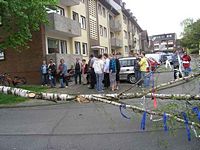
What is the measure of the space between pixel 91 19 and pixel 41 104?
77.6ft

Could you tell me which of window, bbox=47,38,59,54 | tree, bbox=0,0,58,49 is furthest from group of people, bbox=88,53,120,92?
window, bbox=47,38,59,54

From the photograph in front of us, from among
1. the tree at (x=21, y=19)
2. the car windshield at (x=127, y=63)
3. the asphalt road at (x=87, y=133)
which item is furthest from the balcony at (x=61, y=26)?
the asphalt road at (x=87, y=133)

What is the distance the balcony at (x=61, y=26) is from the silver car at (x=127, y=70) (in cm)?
552

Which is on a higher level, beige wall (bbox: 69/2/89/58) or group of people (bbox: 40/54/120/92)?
beige wall (bbox: 69/2/89/58)

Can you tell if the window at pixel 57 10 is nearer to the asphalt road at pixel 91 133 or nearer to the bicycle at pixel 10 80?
the bicycle at pixel 10 80

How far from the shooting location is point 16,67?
25.0 m

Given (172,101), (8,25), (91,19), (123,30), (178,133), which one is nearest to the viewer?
(172,101)

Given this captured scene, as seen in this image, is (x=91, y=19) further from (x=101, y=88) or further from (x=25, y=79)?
(x=101, y=88)

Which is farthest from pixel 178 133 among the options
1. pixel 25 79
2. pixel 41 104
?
pixel 25 79

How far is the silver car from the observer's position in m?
21.4

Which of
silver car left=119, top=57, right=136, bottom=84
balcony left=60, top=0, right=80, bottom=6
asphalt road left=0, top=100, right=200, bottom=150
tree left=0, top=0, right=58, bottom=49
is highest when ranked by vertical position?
balcony left=60, top=0, right=80, bottom=6

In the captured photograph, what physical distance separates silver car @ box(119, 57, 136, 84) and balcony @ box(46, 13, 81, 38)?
5517 millimetres

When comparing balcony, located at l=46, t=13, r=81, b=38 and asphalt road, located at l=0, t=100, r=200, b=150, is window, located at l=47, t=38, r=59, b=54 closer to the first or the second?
balcony, located at l=46, t=13, r=81, b=38

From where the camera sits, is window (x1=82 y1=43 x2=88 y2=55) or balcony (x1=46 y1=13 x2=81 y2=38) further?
window (x1=82 y1=43 x2=88 y2=55)
